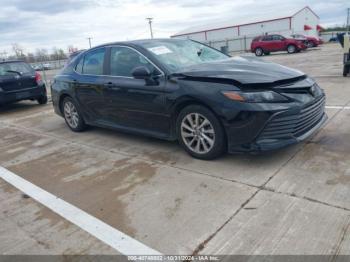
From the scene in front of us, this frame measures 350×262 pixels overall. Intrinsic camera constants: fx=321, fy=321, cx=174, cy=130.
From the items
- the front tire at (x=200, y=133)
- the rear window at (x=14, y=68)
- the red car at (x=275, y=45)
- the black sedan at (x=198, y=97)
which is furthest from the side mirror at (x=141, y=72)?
the red car at (x=275, y=45)

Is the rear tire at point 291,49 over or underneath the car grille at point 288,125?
over

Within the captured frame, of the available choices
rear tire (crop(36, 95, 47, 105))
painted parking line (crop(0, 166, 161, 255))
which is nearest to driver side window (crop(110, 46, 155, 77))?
painted parking line (crop(0, 166, 161, 255))

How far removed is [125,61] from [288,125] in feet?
8.40

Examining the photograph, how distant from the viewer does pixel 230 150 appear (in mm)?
3758

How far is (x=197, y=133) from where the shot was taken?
4016mm

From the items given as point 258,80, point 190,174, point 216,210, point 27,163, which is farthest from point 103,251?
point 27,163

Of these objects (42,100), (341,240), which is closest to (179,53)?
(341,240)

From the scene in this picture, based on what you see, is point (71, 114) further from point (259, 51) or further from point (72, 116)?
point (259, 51)

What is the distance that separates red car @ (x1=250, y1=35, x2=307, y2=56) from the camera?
23.3 metres

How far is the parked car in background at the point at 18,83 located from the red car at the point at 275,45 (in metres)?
19.3

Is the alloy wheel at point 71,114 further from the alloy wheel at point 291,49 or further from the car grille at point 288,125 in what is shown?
the alloy wheel at point 291,49

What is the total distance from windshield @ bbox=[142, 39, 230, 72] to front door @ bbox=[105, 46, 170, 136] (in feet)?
0.65

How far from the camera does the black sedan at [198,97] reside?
140 inches

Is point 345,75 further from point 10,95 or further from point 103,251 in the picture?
point 10,95
